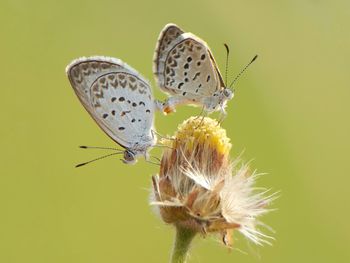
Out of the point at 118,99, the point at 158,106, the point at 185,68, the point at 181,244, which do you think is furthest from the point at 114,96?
the point at 181,244

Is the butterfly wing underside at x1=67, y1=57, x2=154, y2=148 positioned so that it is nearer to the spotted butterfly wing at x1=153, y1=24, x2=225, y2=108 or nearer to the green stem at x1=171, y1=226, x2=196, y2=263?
the spotted butterfly wing at x1=153, y1=24, x2=225, y2=108

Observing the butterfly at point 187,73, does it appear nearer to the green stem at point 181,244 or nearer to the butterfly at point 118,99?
the butterfly at point 118,99

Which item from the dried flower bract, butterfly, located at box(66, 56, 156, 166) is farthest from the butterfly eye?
the dried flower bract

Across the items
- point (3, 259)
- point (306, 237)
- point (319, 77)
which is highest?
point (319, 77)

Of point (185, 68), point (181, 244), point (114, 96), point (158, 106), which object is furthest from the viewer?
point (185, 68)

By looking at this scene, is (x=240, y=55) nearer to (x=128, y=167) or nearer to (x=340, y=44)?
(x=340, y=44)

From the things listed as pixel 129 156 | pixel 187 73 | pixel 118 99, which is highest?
pixel 187 73

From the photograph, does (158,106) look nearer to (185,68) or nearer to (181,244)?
(185,68)

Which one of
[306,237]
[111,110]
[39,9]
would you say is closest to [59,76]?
[39,9]
